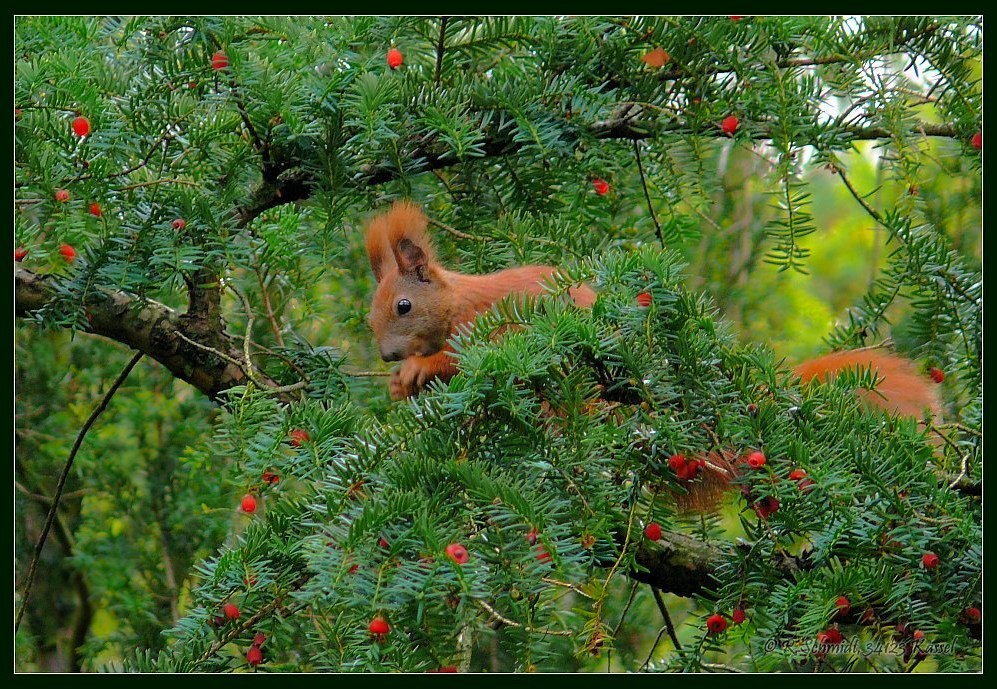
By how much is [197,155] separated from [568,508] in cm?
99

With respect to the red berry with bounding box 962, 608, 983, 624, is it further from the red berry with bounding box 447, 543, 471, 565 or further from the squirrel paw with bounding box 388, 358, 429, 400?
the squirrel paw with bounding box 388, 358, 429, 400

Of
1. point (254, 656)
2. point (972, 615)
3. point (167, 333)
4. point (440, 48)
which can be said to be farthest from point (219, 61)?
point (972, 615)

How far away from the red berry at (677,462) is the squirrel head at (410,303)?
40.4 inches

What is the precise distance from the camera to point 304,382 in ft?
5.69

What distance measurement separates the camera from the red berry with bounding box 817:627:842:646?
1310 mm

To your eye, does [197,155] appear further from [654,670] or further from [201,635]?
[654,670]

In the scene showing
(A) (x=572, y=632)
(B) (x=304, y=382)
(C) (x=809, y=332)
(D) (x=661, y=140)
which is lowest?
(A) (x=572, y=632)

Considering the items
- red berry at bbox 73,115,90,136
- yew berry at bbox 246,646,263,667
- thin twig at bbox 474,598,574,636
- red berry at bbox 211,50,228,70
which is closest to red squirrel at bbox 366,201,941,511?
red berry at bbox 211,50,228,70

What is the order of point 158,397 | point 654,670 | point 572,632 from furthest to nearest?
point 158,397 < point 654,670 < point 572,632

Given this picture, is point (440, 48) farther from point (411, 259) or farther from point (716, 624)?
point (716, 624)

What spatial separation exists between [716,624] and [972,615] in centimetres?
31

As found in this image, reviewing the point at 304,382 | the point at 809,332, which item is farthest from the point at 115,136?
the point at 809,332

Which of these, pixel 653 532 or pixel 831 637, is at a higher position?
pixel 653 532

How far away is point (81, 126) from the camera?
1.59m
